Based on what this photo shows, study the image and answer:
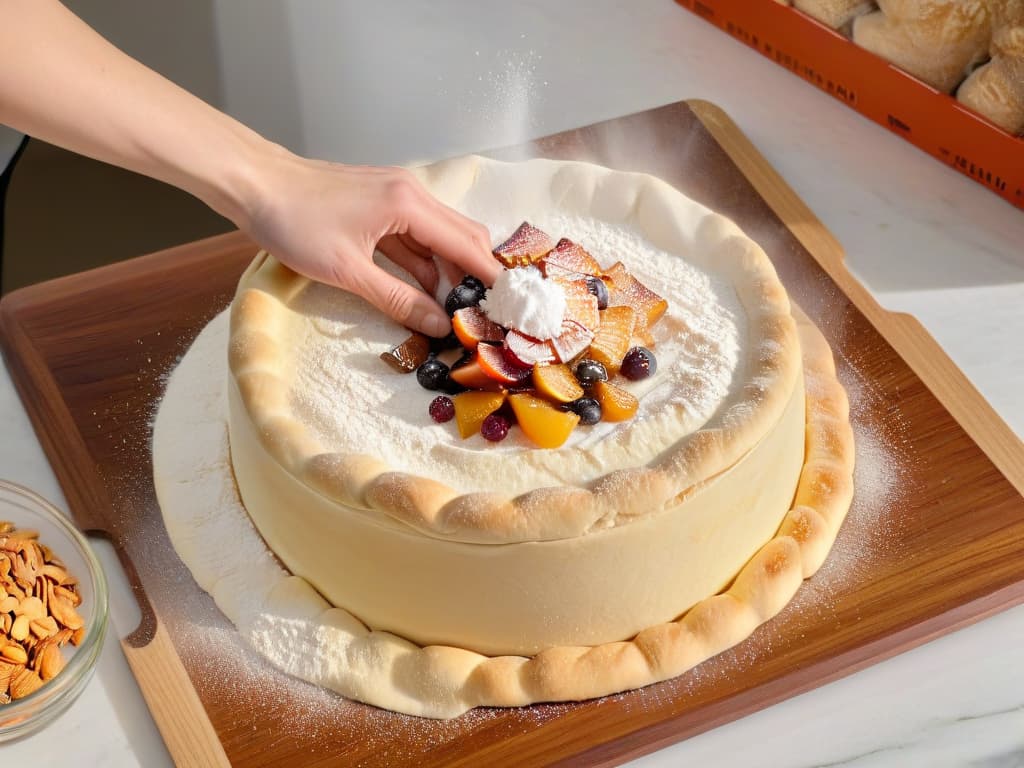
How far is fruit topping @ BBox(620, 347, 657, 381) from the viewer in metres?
2.20

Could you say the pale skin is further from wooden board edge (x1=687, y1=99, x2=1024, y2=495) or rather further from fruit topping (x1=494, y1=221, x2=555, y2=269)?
wooden board edge (x1=687, y1=99, x2=1024, y2=495)

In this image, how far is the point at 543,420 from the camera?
208 centimetres

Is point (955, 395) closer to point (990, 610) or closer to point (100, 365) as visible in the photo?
point (990, 610)

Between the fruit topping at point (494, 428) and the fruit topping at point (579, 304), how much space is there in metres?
0.21

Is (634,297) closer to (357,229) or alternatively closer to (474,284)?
(474,284)

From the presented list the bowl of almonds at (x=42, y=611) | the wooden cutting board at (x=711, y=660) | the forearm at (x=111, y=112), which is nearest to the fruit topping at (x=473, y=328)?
the forearm at (x=111, y=112)

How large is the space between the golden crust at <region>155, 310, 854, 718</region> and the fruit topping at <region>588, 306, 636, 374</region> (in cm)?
42

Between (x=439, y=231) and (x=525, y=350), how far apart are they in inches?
12.6

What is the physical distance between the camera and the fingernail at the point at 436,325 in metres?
2.29

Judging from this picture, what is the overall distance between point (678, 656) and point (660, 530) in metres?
0.22

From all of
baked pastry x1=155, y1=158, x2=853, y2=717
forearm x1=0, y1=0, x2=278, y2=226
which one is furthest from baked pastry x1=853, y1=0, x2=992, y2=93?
forearm x1=0, y1=0, x2=278, y2=226

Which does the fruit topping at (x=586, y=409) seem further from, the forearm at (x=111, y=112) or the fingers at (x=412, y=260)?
the forearm at (x=111, y=112)

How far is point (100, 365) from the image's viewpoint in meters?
2.63

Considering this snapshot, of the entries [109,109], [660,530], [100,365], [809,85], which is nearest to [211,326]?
[100,365]
